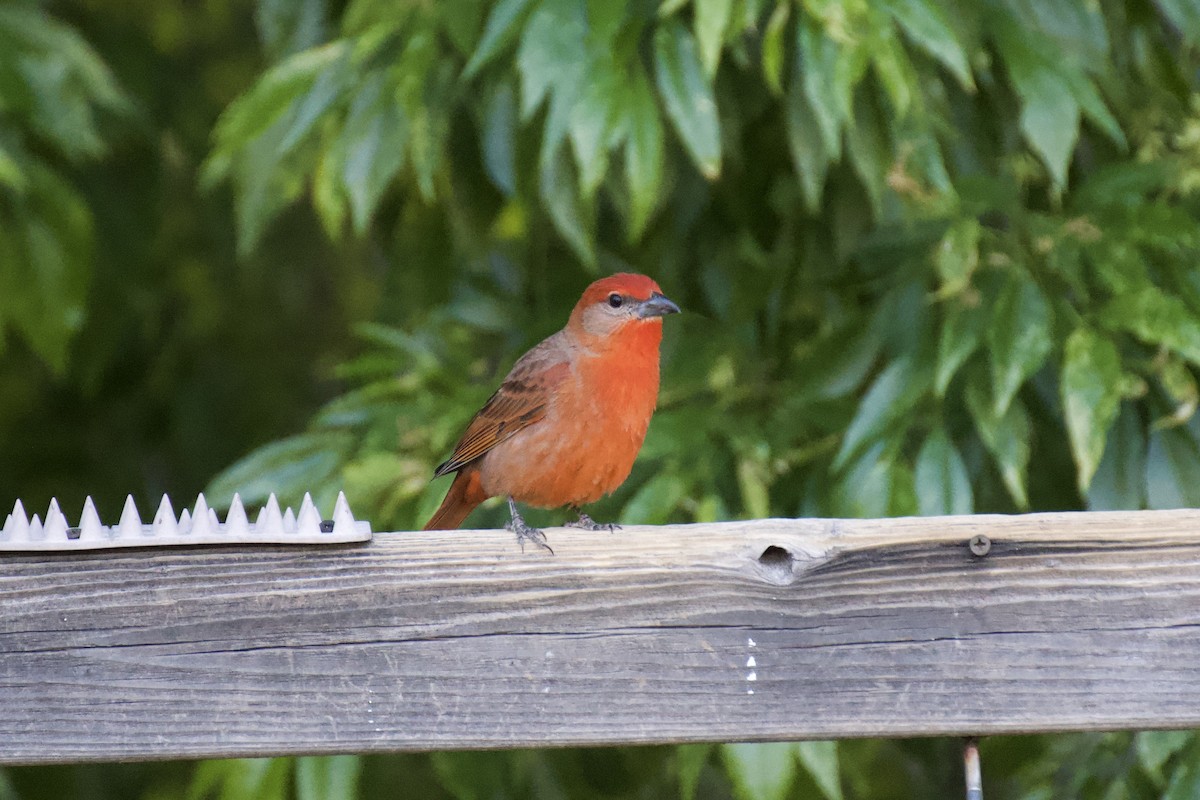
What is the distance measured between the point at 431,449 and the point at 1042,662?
7.39 feet

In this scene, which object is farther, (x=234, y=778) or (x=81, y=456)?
(x=81, y=456)

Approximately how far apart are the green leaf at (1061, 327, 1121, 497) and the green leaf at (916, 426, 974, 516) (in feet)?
0.95

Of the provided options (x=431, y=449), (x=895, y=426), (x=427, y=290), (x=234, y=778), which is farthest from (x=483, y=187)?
(x=234, y=778)

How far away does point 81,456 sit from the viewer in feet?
19.1

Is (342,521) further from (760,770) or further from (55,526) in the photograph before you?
(760,770)

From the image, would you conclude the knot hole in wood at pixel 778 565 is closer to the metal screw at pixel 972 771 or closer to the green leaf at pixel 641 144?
the metal screw at pixel 972 771

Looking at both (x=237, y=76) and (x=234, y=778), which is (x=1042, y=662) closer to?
(x=234, y=778)

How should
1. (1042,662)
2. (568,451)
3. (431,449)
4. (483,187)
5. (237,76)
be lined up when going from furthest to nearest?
(237,76)
(483,187)
(431,449)
(568,451)
(1042,662)

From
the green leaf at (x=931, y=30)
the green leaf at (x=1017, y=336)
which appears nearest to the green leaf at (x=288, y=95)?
the green leaf at (x=931, y=30)

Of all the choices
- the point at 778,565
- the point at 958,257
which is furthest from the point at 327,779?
the point at 958,257

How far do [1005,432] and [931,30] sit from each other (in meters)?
0.93

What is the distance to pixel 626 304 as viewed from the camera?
358 cm

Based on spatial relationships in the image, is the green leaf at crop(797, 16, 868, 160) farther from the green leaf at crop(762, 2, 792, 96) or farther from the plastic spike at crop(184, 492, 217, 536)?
the plastic spike at crop(184, 492, 217, 536)

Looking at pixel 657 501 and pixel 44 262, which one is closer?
pixel 657 501
